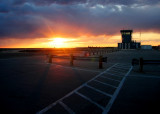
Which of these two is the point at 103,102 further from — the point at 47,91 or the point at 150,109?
the point at 47,91

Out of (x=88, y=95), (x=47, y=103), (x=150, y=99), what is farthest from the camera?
(x=88, y=95)

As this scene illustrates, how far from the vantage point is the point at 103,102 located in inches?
180

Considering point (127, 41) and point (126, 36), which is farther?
point (126, 36)

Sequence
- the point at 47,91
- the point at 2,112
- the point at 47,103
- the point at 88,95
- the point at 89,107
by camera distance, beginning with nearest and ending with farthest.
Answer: the point at 2,112 < the point at 89,107 < the point at 47,103 < the point at 88,95 < the point at 47,91

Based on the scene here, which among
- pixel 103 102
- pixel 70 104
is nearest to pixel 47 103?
pixel 70 104

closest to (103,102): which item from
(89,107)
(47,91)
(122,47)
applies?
(89,107)

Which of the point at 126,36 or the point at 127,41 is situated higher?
the point at 126,36

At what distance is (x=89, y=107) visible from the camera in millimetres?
4176

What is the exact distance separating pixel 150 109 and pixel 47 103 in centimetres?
348

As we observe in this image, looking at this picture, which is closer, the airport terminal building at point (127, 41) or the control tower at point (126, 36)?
the airport terminal building at point (127, 41)

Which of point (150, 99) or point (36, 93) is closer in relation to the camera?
point (150, 99)

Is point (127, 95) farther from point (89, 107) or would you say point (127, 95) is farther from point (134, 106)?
point (89, 107)

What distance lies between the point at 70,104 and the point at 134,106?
2.21m

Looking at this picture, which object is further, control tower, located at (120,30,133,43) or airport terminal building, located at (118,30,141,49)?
control tower, located at (120,30,133,43)
